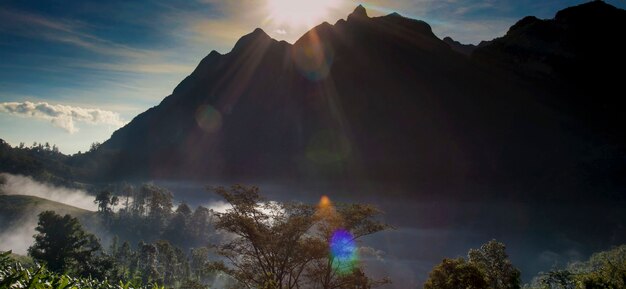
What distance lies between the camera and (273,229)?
33.3 metres

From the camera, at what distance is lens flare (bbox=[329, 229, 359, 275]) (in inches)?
1286

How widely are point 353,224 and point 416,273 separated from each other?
176 metres

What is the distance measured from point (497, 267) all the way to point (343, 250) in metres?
13.4

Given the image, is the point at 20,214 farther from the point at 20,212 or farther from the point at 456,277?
the point at 456,277

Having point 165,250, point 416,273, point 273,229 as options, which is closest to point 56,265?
point 165,250

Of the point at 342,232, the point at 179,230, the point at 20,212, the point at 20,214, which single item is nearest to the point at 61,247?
the point at 342,232

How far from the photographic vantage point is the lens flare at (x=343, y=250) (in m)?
32.7

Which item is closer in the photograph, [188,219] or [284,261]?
[284,261]

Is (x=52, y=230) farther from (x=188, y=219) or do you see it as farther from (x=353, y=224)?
(x=188, y=219)

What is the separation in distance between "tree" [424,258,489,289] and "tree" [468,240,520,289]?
923cm

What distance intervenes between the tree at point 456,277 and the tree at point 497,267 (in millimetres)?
9227

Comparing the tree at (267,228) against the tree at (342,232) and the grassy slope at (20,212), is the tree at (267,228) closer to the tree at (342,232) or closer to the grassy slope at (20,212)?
the tree at (342,232)

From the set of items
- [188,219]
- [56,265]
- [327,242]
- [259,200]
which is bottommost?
[56,265]

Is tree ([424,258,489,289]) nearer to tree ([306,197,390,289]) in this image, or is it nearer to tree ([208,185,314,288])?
tree ([306,197,390,289])
